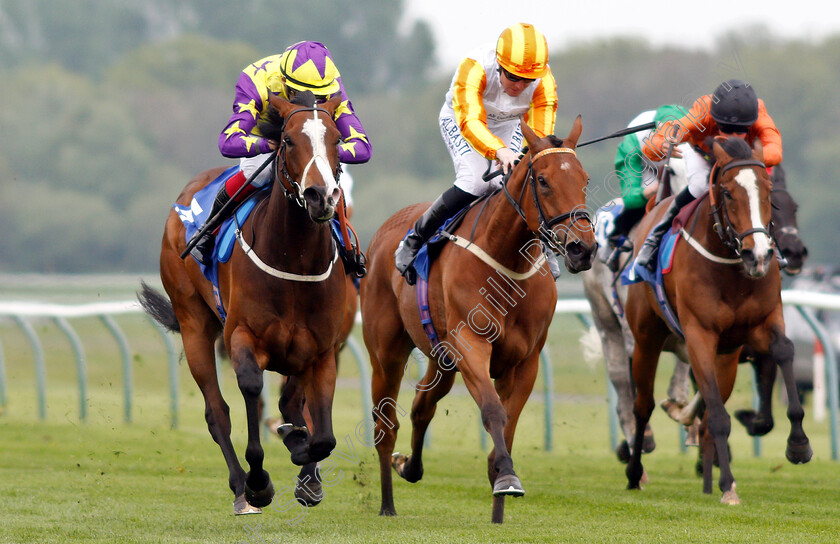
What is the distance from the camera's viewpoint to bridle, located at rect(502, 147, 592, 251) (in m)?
5.51

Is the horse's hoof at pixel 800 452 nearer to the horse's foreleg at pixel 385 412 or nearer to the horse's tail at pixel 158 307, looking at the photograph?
the horse's foreleg at pixel 385 412

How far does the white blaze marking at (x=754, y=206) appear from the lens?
6.23 metres

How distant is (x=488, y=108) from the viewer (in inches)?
270

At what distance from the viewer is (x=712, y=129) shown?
7.37 m

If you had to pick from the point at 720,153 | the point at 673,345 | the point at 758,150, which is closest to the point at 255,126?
the point at 720,153

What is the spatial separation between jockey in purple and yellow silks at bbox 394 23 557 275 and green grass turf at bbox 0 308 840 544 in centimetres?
150

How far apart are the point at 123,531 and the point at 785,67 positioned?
3547 centimetres

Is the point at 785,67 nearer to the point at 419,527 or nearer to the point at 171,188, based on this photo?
the point at 171,188

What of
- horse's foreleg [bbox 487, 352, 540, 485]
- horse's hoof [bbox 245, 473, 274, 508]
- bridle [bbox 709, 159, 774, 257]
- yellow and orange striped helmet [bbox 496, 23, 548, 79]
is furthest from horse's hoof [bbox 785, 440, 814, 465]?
horse's hoof [bbox 245, 473, 274, 508]

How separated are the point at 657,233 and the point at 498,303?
1.73 m

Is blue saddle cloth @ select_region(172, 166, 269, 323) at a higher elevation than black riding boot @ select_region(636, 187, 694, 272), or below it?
below

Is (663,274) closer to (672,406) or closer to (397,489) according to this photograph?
(672,406)

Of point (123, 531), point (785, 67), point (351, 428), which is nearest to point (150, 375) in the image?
point (351, 428)

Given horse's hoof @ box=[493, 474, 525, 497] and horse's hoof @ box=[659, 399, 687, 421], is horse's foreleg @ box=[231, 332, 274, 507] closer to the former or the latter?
horse's hoof @ box=[493, 474, 525, 497]
